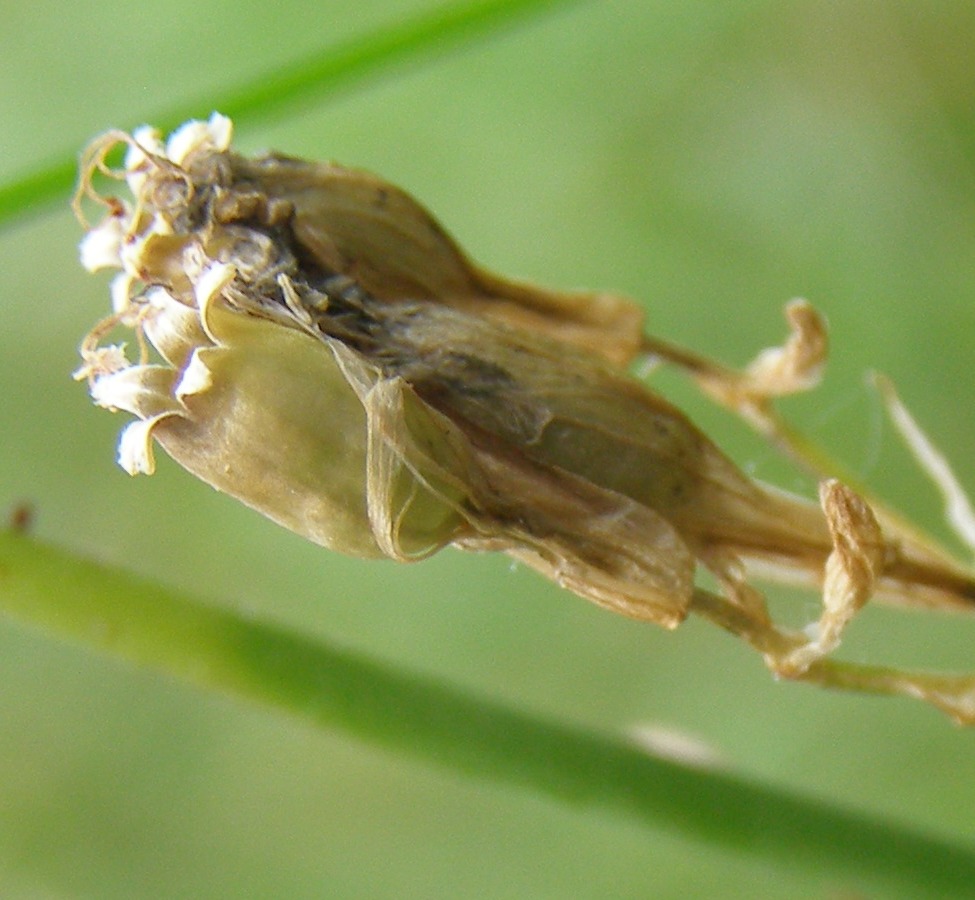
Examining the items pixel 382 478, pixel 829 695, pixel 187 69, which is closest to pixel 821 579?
pixel 382 478

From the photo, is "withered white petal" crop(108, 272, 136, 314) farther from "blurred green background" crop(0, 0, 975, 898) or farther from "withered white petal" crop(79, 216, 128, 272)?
"blurred green background" crop(0, 0, 975, 898)

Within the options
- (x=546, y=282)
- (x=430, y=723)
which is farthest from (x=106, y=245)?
(x=546, y=282)

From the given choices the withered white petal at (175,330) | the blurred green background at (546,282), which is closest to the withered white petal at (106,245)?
the withered white petal at (175,330)

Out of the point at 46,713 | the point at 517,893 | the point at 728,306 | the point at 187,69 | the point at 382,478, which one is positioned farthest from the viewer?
the point at 46,713

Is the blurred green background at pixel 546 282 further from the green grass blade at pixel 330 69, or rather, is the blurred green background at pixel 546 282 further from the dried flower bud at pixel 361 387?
the dried flower bud at pixel 361 387

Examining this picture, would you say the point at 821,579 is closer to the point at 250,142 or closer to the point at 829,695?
the point at 829,695

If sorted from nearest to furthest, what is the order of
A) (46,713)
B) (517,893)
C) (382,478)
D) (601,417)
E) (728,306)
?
(382,478) → (601,417) → (728,306) → (517,893) → (46,713)

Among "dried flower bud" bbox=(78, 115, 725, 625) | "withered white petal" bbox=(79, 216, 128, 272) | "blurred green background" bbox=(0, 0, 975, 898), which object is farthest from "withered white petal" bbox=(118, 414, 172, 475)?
"blurred green background" bbox=(0, 0, 975, 898)
